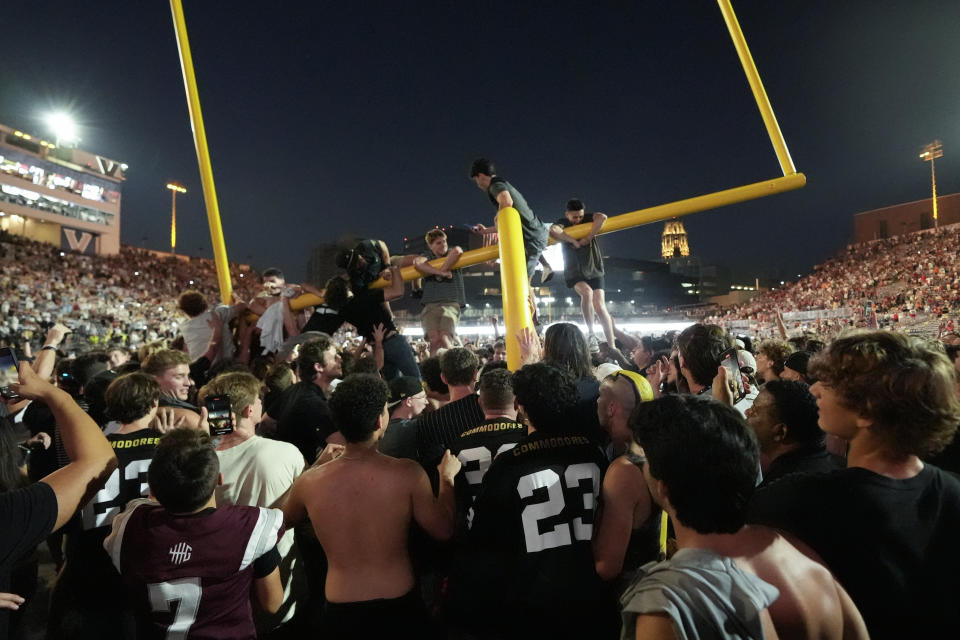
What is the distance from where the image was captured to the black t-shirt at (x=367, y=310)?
18.3ft

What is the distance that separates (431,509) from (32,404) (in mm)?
4703

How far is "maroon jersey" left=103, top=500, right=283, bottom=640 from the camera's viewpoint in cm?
207

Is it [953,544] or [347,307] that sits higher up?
[347,307]

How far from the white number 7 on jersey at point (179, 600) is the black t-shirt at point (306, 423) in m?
1.77

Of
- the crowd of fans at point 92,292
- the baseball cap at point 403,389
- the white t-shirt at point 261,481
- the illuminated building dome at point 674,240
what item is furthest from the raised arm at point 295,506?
the illuminated building dome at point 674,240

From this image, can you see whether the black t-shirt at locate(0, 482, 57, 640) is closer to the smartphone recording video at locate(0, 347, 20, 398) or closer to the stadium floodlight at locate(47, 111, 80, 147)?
the smartphone recording video at locate(0, 347, 20, 398)

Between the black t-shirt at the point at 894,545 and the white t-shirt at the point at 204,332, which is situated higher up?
the white t-shirt at the point at 204,332

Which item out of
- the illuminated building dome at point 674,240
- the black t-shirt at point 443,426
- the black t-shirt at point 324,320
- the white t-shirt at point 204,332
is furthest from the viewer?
the illuminated building dome at point 674,240

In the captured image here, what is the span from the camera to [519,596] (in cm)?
206

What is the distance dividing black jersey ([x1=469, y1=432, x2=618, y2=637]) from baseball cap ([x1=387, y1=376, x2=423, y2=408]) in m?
1.67

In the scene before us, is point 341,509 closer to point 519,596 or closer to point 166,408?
point 519,596

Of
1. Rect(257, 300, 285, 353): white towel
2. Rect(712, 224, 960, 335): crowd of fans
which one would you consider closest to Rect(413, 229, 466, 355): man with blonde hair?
Rect(257, 300, 285, 353): white towel

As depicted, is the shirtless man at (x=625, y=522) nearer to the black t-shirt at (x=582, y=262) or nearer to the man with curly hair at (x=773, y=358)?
the man with curly hair at (x=773, y=358)

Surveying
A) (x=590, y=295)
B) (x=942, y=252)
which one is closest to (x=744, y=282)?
(x=942, y=252)
